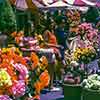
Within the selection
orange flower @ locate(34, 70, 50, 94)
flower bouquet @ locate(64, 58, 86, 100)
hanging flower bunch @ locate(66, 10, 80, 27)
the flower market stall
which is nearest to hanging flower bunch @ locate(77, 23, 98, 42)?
the flower market stall

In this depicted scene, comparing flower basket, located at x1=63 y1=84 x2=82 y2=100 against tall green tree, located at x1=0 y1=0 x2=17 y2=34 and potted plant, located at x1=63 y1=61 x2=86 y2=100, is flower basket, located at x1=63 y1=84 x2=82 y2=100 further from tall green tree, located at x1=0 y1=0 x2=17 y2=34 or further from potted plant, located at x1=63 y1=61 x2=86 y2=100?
tall green tree, located at x1=0 y1=0 x2=17 y2=34

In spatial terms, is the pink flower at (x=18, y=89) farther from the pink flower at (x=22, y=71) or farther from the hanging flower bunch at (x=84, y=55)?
the hanging flower bunch at (x=84, y=55)

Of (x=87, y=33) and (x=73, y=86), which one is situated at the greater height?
(x=87, y=33)

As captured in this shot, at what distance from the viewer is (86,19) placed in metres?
25.1

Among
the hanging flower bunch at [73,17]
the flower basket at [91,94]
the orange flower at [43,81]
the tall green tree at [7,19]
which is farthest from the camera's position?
the hanging flower bunch at [73,17]

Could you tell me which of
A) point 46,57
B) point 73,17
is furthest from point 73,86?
point 73,17

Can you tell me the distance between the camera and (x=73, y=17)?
74.2ft

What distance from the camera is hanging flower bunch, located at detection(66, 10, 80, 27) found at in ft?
71.7

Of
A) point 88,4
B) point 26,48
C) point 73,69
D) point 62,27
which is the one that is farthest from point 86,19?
point 73,69

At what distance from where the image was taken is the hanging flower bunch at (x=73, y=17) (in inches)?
861

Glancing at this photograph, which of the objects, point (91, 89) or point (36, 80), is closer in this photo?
point (36, 80)

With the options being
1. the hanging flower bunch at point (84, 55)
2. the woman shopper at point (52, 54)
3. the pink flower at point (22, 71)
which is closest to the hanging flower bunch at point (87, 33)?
the woman shopper at point (52, 54)

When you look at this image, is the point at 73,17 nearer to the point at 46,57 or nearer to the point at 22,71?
the point at 46,57

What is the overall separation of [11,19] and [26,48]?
2151mm
